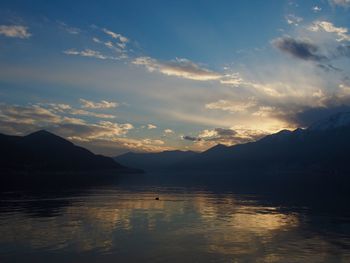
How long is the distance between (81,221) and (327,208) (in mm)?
60423

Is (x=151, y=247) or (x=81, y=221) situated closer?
(x=151, y=247)

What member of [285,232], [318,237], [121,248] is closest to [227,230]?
[285,232]

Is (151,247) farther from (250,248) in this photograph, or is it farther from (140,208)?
(140,208)

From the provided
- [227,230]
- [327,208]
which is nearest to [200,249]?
[227,230]

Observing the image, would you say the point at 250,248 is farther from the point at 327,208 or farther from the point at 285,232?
the point at 327,208

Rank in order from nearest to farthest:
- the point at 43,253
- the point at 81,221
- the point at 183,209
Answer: the point at 43,253 → the point at 81,221 → the point at 183,209

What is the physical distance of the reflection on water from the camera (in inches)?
1932

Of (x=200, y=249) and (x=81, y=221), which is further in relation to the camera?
(x=81, y=221)

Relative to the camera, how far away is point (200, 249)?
52.6 metres

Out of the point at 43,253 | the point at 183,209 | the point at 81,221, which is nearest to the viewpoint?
the point at 43,253

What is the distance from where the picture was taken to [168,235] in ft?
203

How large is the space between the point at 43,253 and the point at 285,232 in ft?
121

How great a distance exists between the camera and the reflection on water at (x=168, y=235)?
4906 cm

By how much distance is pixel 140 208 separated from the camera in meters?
95.5
